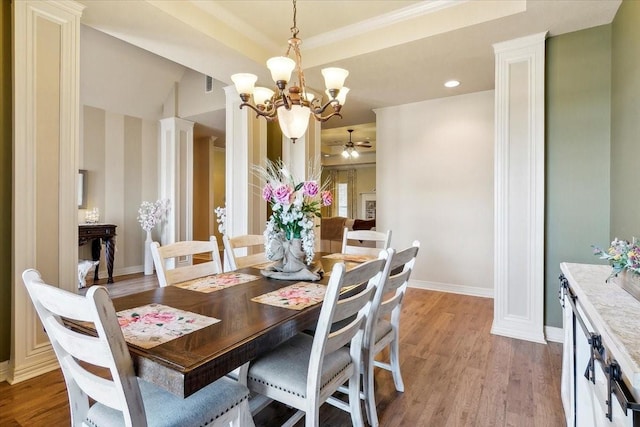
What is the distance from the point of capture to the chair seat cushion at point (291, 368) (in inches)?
52.4

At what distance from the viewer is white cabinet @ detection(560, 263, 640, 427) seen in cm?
75

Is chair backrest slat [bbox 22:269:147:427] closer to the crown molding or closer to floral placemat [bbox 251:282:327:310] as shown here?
floral placemat [bbox 251:282:327:310]

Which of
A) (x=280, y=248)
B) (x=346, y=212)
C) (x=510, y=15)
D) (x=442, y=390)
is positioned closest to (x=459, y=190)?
(x=510, y=15)

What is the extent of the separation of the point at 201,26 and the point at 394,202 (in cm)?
333

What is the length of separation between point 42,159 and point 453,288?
4539mm

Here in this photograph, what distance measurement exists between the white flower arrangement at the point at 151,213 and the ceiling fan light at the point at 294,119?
377 centimetres

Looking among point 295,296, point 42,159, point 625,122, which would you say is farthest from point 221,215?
point 625,122

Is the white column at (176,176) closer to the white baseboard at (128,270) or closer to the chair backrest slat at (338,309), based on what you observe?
the white baseboard at (128,270)

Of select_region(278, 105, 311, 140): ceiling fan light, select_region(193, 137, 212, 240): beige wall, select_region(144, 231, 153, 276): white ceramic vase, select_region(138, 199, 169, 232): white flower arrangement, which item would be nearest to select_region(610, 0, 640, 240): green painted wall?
select_region(278, 105, 311, 140): ceiling fan light

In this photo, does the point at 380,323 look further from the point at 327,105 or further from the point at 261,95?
the point at 261,95

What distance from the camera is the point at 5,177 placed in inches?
84.5

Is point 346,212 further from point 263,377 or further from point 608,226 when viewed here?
point 263,377

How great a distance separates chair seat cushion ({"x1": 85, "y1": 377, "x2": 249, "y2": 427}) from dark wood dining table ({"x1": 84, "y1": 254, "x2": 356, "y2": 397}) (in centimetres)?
21

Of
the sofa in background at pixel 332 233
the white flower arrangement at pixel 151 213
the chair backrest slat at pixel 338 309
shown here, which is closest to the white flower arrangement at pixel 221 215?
the white flower arrangement at pixel 151 213
